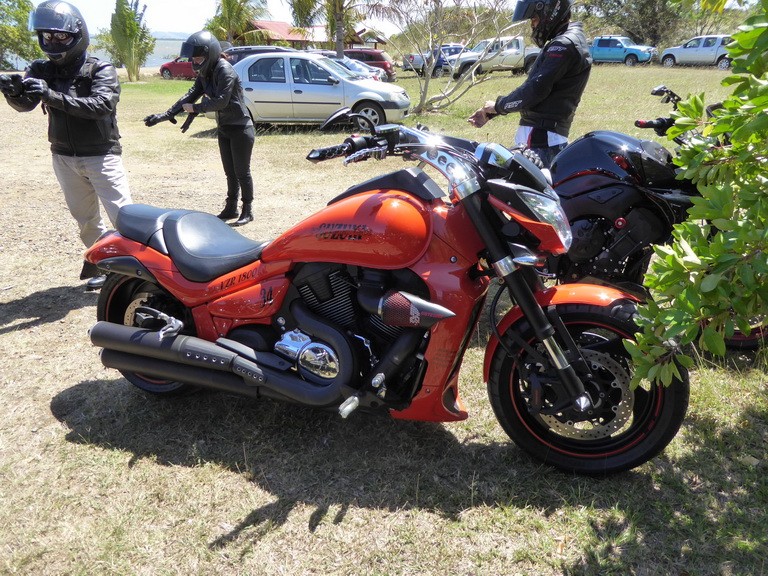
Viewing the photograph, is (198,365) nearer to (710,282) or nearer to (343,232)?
(343,232)

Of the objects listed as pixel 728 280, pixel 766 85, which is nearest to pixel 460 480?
pixel 728 280

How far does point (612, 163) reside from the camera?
3.79 m

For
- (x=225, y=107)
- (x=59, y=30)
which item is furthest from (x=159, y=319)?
(x=225, y=107)

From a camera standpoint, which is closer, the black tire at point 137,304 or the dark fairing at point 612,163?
the black tire at point 137,304

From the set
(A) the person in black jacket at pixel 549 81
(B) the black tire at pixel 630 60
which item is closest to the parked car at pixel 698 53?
(B) the black tire at pixel 630 60

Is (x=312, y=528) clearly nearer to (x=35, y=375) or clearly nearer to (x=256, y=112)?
(x=35, y=375)

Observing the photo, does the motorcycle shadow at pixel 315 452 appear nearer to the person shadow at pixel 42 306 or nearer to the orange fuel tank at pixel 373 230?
the orange fuel tank at pixel 373 230

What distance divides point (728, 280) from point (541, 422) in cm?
118

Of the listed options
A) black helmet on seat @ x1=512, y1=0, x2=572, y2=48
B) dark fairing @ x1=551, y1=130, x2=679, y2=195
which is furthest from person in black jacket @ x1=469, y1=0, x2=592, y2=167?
dark fairing @ x1=551, y1=130, x2=679, y2=195

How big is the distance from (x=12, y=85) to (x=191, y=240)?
1922 millimetres

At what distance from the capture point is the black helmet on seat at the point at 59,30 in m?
4.05

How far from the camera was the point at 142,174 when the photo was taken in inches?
381

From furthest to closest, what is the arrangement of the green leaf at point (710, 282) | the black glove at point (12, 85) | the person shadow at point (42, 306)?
the person shadow at point (42, 306)
the black glove at point (12, 85)
the green leaf at point (710, 282)

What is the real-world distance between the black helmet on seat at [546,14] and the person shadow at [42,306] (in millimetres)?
3849
